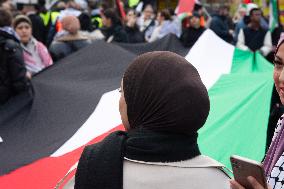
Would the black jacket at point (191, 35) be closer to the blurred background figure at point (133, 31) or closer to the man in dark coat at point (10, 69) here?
the blurred background figure at point (133, 31)

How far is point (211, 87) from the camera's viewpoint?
Answer: 5312mm

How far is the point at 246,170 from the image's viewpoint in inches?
67.0

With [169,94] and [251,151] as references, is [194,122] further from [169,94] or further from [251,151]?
[251,151]

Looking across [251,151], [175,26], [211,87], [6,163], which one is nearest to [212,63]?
[211,87]

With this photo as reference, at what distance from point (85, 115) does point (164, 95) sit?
3148 millimetres

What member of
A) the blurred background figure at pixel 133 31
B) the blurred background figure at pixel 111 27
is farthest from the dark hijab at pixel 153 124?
the blurred background figure at pixel 133 31

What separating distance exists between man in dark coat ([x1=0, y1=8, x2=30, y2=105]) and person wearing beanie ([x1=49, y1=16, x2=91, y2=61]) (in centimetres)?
166

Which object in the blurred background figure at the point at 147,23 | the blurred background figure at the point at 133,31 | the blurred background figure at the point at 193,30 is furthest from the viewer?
the blurred background figure at the point at 147,23

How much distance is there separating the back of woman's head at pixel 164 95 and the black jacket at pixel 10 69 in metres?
3.35

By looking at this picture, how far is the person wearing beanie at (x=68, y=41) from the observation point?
6.86 metres

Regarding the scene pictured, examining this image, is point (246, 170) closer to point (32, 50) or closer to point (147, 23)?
point (32, 50)

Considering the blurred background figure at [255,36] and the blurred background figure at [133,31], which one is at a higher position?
the blurred background figure at [255,36]

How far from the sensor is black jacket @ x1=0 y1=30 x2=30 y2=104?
5.07 m

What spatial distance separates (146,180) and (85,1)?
46.9ft
